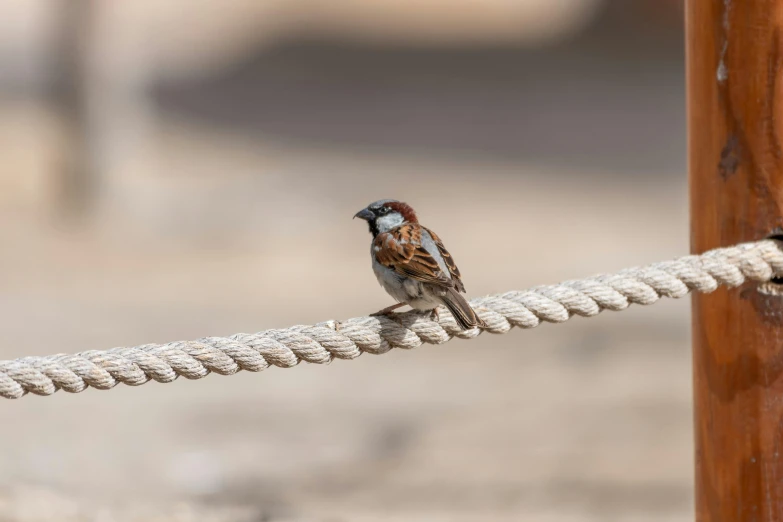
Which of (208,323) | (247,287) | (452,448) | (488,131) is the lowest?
(452,448)

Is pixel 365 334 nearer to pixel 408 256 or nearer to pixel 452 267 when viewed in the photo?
pixel 408 256

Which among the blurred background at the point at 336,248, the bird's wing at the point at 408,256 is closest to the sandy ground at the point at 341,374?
the blurred background at the point at 336,248

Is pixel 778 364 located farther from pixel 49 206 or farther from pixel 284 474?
pixel 49 206

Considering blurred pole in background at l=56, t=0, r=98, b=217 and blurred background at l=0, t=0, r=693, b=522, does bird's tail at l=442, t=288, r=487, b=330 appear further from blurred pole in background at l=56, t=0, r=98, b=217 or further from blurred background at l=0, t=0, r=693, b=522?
blurred pole in background at l=56, t=0, r=98, b=217

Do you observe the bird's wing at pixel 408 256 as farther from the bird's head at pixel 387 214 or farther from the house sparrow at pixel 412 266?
the bird's head at pixel 387 214

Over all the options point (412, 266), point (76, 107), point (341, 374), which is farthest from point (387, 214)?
point (76, 107)

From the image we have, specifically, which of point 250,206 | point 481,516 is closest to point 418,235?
point 481,516
